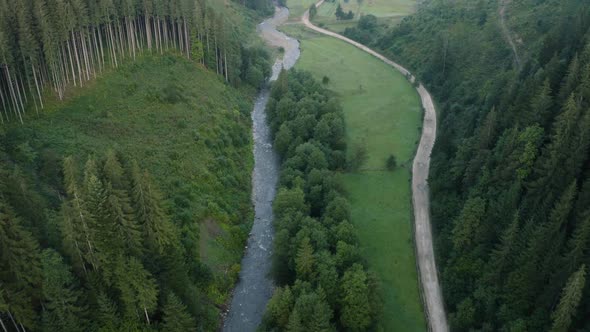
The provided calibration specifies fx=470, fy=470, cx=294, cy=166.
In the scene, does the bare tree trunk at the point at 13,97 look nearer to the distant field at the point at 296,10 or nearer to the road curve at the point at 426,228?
the road curve at the point at 426,228

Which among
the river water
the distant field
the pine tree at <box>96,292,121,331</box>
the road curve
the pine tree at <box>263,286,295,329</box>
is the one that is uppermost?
the pine tree at <box>96,292,121,331</box>

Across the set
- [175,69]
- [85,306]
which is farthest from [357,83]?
[85,306]

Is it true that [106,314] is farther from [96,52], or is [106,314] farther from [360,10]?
[360,10]

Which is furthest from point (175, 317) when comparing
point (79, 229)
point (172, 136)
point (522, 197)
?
point (522, 197)

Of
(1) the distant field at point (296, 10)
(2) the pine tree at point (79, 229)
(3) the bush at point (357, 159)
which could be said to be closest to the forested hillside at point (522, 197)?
(3) the bush at point (357, 159)

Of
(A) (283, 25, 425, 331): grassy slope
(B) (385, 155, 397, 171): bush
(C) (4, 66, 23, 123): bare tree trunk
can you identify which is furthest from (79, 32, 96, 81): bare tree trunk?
(B) (385, 155, 397, 171): bush

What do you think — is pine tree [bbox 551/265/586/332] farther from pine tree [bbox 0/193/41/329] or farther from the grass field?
the grass field

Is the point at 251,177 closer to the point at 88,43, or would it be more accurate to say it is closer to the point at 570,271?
the point at 88,43

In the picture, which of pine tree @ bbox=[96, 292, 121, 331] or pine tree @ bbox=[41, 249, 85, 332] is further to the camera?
pine tree @ bbox=[96, 292, 121, 331]
